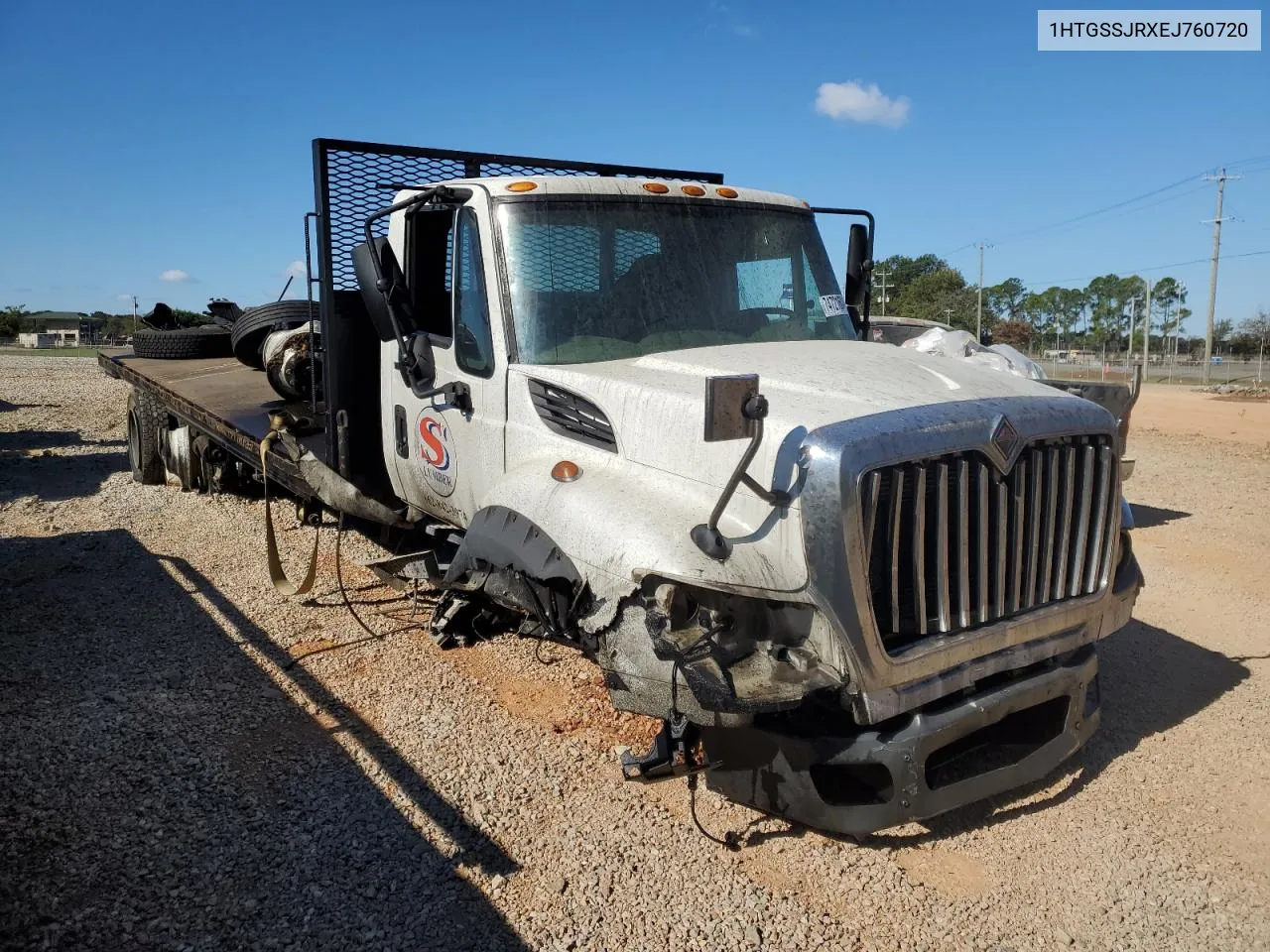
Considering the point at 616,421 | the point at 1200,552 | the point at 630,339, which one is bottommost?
the point at 1200,552

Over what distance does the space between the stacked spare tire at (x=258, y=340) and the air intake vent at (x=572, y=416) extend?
2.21 metres

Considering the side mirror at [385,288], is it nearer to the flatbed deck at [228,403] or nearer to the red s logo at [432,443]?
the red s logo at [432,443]

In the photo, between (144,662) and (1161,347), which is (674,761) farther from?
(1161,347)

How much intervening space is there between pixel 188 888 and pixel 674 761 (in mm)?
1663

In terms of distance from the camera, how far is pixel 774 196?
4.91m

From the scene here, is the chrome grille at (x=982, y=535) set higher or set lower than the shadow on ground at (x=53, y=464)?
higher

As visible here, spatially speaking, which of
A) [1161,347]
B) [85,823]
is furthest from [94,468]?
[1161,347]

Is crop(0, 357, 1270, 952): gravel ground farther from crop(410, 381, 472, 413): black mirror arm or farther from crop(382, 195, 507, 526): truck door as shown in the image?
crop(410, 381, 472, 413): black mirror arm

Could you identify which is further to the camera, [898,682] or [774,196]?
[774,196]

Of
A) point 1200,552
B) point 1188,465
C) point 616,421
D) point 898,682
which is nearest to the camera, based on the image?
point 898,682

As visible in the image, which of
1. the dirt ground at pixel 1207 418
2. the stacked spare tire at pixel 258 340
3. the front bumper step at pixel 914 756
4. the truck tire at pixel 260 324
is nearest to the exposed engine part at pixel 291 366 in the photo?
the stacked spare tire at pixel 258 340

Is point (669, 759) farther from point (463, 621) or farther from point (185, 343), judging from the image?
point (185, 343)

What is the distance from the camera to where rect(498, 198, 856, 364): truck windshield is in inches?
160

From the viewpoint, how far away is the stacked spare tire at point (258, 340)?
6.69 metres
